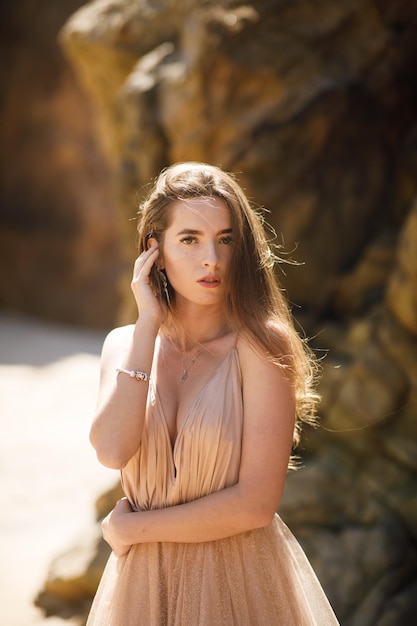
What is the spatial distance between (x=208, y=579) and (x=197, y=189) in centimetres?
110

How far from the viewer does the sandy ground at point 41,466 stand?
15.3 ft

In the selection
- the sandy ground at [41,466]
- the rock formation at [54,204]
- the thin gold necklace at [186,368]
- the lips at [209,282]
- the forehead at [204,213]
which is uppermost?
the rock formation at [54,204]

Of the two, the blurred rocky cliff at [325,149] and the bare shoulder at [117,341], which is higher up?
the blurred rocky cliff at [325,149]

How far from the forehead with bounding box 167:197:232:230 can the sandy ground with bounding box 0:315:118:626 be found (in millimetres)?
2798

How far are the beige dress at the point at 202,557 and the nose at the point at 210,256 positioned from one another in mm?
263

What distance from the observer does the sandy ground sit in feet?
15.3

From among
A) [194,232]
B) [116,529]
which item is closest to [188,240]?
[194,232]

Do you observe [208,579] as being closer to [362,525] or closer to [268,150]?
[362,525]

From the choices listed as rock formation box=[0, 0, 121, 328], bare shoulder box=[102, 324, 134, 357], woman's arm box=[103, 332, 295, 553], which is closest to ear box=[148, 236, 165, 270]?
bare shoulder box=[102, 324, 134, 357]

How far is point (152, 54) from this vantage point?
17.8 ft

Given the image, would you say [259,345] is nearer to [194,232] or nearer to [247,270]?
[247,270]

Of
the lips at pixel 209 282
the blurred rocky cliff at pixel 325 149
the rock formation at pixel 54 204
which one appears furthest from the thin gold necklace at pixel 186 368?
the rock formation at pixel 54 204

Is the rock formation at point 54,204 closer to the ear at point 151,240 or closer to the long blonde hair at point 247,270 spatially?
the ear at point 151,240

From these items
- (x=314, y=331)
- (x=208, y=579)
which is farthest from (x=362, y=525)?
(x=208, y=579)
